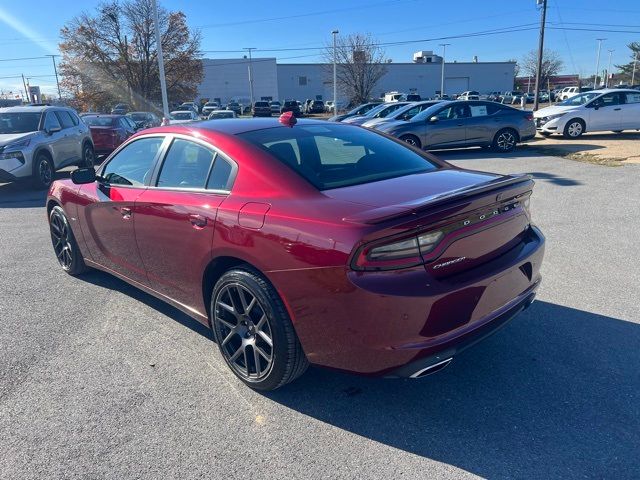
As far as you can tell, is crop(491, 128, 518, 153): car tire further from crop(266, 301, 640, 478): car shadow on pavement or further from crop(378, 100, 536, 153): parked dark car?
crop(266, 301, 640, 478): car shadow on pavement

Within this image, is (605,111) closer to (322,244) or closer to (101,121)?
(101,121)

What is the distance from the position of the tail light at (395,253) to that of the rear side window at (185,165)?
143cm

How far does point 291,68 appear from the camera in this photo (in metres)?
83.6

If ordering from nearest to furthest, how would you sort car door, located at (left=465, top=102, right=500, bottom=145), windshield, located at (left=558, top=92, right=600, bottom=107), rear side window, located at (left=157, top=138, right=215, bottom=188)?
rear side window, located at (left=157, top=138, right=215, bottom=188)
car door, located at (left=465, top=102, right=500, bottom=145)
windshield, located at (left=558, top=92, right=600, bottom=107)

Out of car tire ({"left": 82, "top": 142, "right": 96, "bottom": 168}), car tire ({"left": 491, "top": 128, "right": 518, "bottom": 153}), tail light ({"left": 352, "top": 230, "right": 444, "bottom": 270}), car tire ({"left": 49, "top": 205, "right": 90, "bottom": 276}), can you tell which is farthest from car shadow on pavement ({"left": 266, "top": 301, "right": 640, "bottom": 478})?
car tire ({"left": 82, "top": 142, "right": 96, "bottom": 168})

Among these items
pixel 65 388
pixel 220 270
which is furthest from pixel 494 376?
pixel 65 388

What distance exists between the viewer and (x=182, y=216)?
130 inches

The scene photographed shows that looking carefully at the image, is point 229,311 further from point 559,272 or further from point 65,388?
point 559,272

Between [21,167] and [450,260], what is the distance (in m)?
10.7

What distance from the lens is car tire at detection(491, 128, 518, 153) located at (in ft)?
48.1

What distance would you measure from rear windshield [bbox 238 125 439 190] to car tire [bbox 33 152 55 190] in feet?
30.9

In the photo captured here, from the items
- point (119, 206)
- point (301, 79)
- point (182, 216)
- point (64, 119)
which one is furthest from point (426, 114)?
point (301, 79)

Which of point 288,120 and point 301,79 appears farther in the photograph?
point 301,79

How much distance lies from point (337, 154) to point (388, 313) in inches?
60.6
